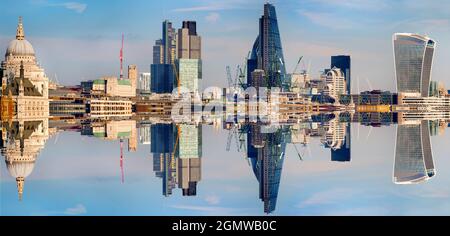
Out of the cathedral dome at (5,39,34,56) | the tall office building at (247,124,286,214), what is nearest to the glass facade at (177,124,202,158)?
the tall office building at (247,124,286,214)

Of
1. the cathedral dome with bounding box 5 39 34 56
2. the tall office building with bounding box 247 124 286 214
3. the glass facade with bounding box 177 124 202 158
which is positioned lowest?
the tall office building with bounding box 247 124 286 214

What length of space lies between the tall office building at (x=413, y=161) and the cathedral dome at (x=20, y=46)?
8937cm

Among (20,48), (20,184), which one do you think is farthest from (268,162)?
(20,48)

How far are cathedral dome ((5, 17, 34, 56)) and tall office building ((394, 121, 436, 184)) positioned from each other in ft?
293

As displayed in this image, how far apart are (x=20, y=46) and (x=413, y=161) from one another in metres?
103

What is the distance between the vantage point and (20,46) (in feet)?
414

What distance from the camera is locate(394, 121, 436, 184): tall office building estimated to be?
26356mm

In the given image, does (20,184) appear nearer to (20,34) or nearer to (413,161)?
(413,161)

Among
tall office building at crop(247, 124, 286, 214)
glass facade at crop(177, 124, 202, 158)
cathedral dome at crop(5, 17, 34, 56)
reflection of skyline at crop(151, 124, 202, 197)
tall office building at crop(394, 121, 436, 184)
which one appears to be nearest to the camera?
reflection of skyline at crop(151, 124, 202, 197)

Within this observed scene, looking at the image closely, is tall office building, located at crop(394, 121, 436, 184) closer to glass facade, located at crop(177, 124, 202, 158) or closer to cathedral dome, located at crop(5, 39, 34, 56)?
glass facade, located at crop(177, 124, 202, 158)
